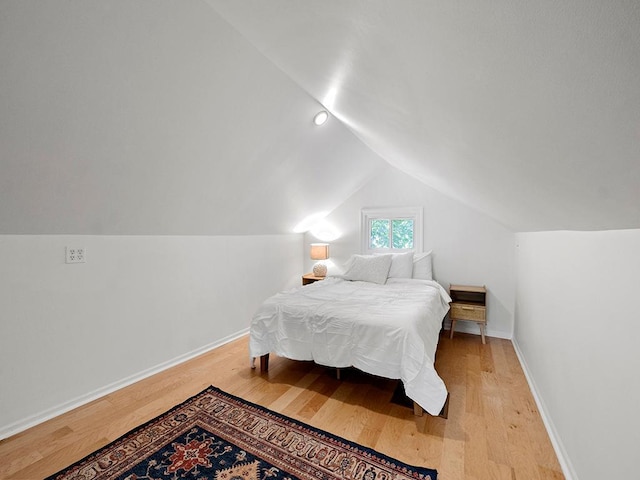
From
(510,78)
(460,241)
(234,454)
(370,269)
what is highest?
(510,78)

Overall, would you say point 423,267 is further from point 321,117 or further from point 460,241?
point 321,117

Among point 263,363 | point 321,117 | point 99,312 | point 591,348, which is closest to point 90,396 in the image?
point 99,312

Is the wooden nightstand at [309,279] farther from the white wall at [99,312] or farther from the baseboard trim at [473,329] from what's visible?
the baseboard trim at [473,329]

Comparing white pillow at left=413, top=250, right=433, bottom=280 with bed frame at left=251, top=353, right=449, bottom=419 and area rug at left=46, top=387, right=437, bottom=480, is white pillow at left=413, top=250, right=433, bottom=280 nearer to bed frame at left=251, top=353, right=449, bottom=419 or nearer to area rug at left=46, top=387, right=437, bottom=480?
bed frame at left=251, top=353, right=449, bottom=419

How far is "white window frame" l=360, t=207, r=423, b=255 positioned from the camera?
3994mm

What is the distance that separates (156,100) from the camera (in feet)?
5.61

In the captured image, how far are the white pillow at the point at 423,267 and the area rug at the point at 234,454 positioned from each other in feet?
7.71

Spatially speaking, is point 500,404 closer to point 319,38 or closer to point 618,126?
point 618,126

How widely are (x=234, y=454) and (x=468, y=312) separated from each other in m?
2.70

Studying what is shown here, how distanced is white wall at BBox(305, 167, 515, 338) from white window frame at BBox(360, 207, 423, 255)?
0.23 feet

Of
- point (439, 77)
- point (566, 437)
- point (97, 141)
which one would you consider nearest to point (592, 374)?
point (566, 437)

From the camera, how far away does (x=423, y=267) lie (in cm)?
376

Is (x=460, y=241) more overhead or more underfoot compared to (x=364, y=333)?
more overhead

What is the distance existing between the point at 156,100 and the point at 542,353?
295 cm
